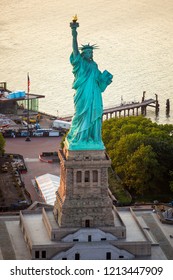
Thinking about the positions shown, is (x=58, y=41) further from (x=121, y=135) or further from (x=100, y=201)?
(x=100, y=201)

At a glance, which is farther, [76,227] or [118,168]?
[118,168]


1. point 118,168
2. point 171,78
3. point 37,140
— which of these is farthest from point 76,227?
point 171,78

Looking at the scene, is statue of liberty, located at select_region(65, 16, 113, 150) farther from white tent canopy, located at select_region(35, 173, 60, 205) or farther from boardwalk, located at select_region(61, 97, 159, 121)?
boardwalk, located at select_region(61, 97, 159, 121)

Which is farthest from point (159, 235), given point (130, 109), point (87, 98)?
point (130, 109)

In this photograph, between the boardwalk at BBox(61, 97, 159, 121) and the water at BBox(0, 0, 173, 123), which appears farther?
the water at BBox(0, 0, 173, 123)

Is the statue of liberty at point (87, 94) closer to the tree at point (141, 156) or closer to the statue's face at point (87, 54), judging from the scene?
the statue's face at point (87, 54)

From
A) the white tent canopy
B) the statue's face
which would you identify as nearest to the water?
the white tent canopy

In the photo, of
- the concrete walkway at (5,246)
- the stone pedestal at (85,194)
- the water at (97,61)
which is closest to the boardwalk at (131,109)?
the water at (97,61)
